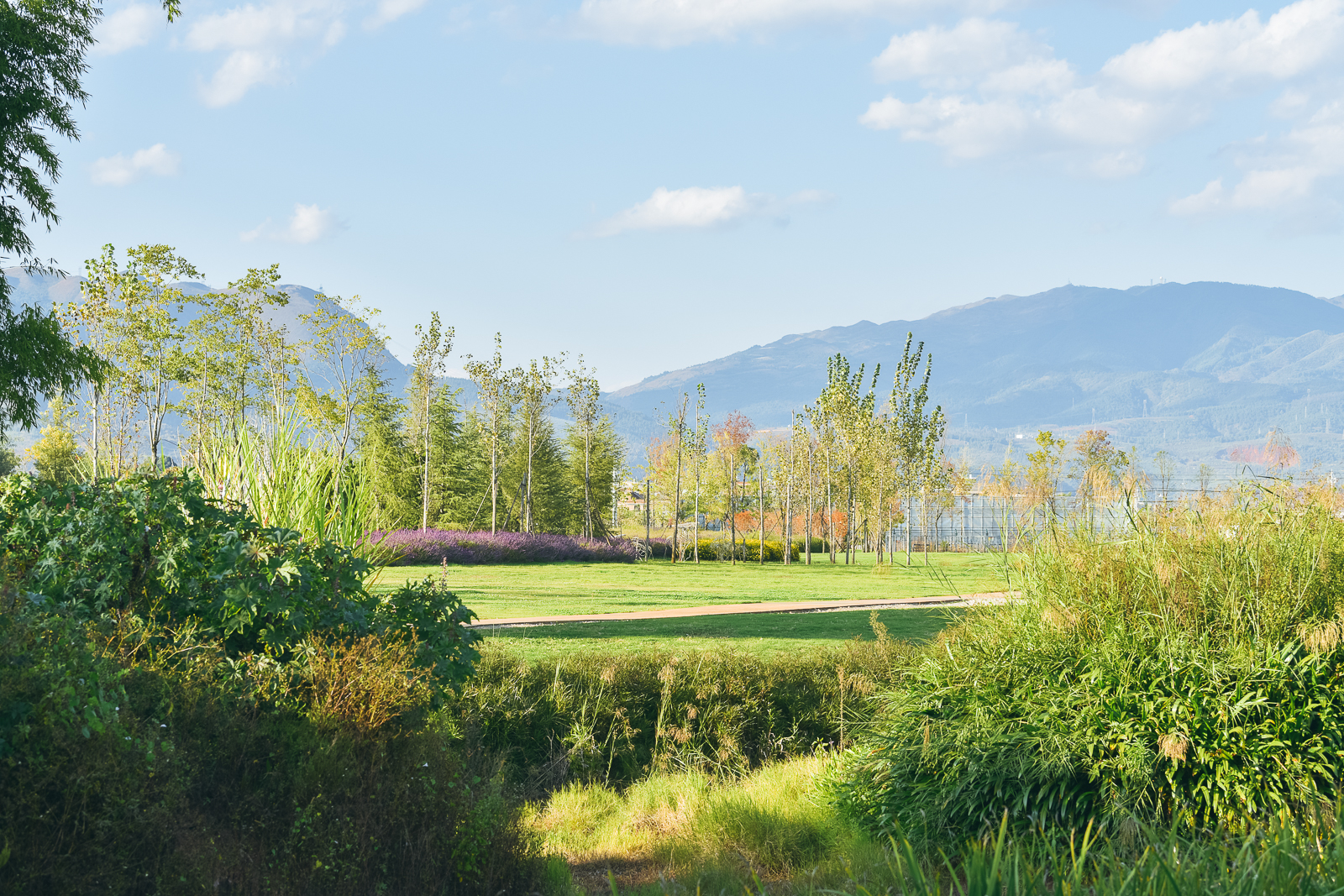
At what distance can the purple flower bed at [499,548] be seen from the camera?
2242 cm

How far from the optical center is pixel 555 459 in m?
33.5

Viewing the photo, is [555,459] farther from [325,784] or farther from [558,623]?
[325,784]

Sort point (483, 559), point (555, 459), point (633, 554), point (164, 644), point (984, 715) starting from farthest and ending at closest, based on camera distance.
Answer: point (555, 459), point (633, 554), point (483, 559), point (984, 715), point (164, 644)

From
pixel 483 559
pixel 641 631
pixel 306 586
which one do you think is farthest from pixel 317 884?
pixel 483 559

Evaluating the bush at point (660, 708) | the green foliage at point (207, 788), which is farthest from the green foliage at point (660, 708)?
the green foliage at point (207, 788)

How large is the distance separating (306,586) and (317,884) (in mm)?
1242

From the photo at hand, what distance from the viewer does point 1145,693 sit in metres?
4.34

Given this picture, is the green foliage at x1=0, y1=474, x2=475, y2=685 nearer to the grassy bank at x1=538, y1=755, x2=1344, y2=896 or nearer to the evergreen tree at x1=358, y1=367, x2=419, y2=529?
the grassy bank at x1=538, y1=755, x2=1344, y2=896

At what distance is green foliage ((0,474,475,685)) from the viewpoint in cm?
406

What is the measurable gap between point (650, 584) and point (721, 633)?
772 centimetres

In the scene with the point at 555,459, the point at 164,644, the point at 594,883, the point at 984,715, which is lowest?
the point at 594,883

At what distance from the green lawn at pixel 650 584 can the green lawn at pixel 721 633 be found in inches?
37.4

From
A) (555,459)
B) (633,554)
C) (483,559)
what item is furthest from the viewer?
(555,459)

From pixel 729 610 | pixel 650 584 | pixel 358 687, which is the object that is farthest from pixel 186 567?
pixel 650 584
